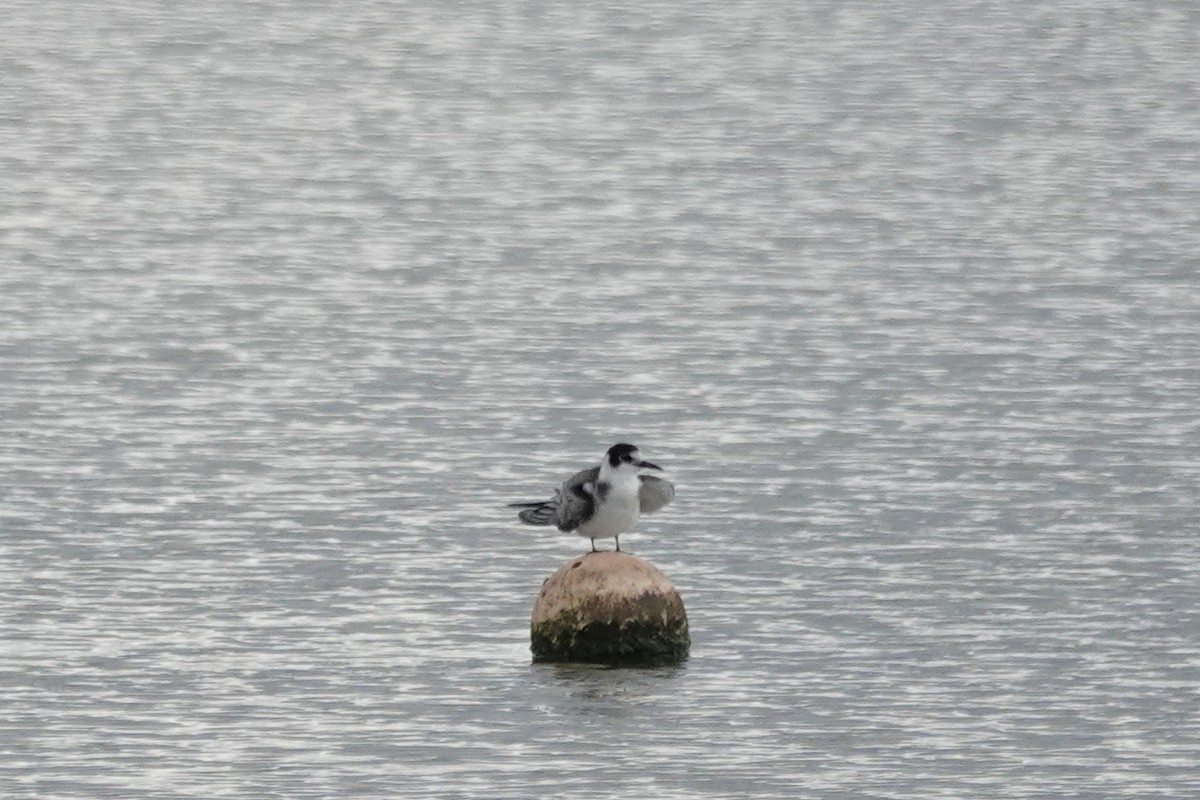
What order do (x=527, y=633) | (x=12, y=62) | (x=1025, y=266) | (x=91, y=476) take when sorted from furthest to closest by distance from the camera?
(x=12, y=62), (x=1025, y=266), (x=91, y=476), (x=527, y=633)

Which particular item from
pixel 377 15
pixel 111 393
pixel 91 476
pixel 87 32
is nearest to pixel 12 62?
pixel 87 32

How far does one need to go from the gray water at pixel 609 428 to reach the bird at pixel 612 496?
4.37ft

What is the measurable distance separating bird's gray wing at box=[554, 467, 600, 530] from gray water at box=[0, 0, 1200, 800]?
1347mm

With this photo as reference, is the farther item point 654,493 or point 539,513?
point 539,513

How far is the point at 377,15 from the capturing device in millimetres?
110500

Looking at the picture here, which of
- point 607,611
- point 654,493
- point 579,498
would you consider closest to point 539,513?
point 579,498

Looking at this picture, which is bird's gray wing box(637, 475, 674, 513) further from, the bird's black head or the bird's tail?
the bird's tail

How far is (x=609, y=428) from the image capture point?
3928 cm

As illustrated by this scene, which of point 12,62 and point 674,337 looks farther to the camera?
point 12,62

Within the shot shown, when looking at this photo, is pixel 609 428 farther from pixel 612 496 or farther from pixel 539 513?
pixel 612 496

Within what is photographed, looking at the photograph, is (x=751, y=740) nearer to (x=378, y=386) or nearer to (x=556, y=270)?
(x=378, y=386)

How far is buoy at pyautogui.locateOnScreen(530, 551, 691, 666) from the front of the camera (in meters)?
A: 25.4

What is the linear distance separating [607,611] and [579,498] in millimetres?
1349

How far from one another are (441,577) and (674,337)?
16683 mm
